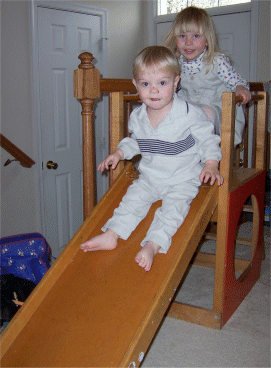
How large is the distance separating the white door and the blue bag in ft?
2.68

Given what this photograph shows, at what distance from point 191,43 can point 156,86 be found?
52cm

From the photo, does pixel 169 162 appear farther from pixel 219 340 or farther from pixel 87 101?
pixel 219 340

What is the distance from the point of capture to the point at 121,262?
1.59 metres

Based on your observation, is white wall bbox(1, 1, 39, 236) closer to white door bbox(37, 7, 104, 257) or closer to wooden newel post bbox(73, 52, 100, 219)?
white door bbox(37, 7, 104, 257)

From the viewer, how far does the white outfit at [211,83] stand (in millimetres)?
2037

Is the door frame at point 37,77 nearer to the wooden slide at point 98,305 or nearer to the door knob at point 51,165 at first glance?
the door knob at point 51,165

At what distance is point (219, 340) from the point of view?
6.11 feet

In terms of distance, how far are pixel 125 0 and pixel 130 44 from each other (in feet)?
1.36

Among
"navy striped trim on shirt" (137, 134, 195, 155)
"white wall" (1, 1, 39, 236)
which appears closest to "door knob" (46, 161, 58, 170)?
"white wall" (1, 1, 39, 236)

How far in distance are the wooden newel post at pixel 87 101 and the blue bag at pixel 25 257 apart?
742 millimetres

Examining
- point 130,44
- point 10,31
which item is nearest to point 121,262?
point 10,31

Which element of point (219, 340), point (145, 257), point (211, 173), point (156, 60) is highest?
point (156, 60)

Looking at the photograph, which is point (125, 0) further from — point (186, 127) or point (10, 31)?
point (186, 127)

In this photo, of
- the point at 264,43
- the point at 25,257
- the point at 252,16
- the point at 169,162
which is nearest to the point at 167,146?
the point at 169,162
